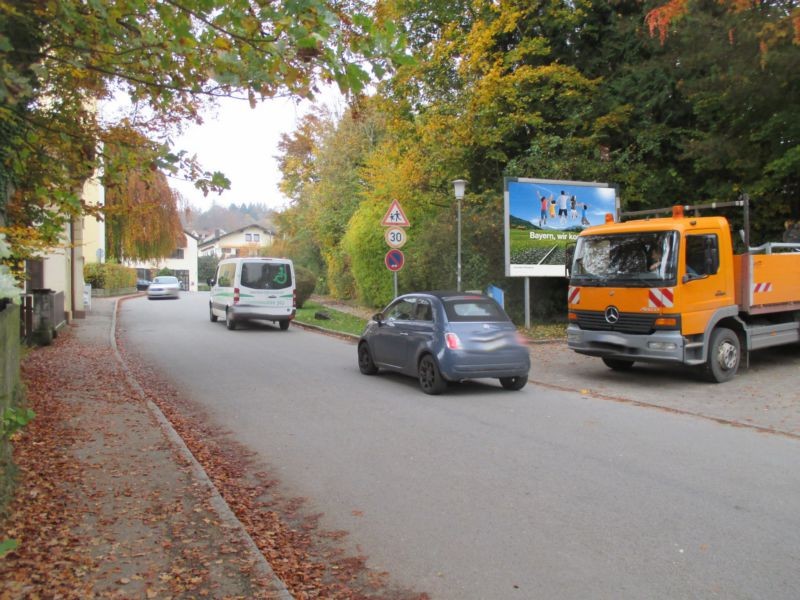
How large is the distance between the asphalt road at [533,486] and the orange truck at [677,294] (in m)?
0.88

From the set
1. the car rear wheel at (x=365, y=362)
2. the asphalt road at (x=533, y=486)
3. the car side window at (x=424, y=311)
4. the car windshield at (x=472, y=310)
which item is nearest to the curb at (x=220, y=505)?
the asphalt road at (x=533, y=486)

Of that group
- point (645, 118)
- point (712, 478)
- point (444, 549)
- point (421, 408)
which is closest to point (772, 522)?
point (712, 478)

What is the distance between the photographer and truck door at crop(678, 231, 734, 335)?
10578 mm

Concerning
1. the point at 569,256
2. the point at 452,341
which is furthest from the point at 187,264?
the point at 452,341

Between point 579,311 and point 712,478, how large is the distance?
597 centimetres

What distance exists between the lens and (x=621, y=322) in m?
11.1

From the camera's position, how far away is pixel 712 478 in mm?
6043

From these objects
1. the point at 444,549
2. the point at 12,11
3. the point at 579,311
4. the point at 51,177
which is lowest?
the point at 444,549

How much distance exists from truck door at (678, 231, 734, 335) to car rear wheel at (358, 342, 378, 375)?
17.0 feet

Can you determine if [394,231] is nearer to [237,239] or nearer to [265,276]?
[265,276]

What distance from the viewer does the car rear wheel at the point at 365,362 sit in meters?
12.1

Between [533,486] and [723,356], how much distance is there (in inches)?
269

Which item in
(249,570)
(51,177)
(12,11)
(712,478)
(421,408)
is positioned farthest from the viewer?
(421,408)

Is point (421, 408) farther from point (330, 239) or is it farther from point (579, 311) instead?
point (330, 239)
